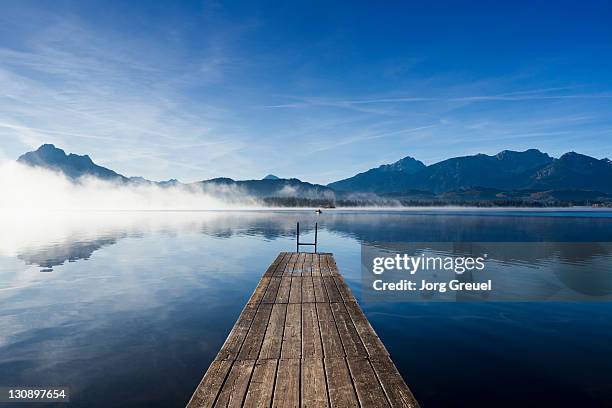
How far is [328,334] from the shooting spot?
30.4 ft

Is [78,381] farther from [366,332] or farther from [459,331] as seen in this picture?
[459,331]

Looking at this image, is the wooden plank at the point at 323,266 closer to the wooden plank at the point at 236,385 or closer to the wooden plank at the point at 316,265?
the wooden plank at the point at 316,265

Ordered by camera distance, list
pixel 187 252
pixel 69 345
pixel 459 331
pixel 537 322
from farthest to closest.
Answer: pixel 187 252 → pixel 537 322 → pixel 459 331 → pixel 69 345

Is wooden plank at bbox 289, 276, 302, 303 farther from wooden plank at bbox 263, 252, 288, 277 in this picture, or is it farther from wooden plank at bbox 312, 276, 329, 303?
wooden plank at bbox 263, 252, 288, 277

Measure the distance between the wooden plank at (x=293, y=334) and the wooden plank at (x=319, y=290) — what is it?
1186mm

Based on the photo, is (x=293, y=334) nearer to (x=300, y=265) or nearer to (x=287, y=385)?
(x=287, y=385)

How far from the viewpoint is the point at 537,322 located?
14.6 meters

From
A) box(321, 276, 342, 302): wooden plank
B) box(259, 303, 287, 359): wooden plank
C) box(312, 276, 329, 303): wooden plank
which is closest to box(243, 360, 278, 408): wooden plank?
box(259, 303, 287, 359): wooden plank

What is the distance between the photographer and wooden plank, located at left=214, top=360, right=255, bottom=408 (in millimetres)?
6055

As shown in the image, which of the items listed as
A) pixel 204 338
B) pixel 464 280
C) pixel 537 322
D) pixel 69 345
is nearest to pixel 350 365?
pixel 204 338

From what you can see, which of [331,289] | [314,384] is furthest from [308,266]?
[314,384]

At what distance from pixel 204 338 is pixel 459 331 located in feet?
32.4

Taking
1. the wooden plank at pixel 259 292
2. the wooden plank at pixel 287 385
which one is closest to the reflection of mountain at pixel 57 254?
the wooden plank at pixel 259 292

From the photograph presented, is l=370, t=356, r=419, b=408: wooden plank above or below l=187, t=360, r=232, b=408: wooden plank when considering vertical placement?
below
